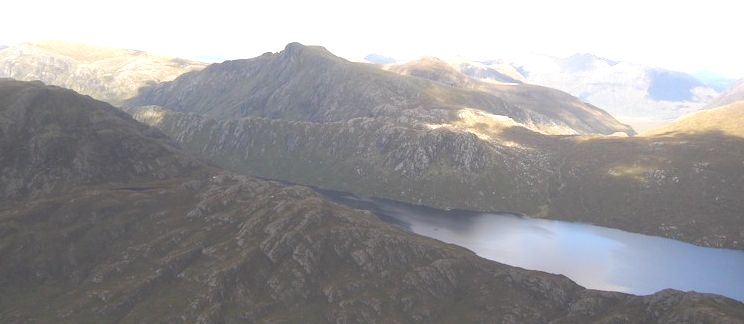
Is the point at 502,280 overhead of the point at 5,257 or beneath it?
overhead

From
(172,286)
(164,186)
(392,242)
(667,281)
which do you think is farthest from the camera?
(164,186)

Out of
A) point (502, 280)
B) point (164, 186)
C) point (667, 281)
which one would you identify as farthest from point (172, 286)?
Answer: point (667, 281)

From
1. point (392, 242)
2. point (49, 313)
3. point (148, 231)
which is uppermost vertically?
point (392, 242)

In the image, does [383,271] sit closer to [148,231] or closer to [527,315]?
[527,315]

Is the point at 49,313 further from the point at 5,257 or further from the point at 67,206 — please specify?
the point at 67,206

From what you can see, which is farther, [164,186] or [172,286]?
[164,186]

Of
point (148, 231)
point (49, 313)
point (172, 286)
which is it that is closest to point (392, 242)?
point (172, 286)

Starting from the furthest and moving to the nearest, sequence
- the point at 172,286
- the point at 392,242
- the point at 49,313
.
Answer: the point at 392,242 < the point at 172,286 < the point at 49,313
